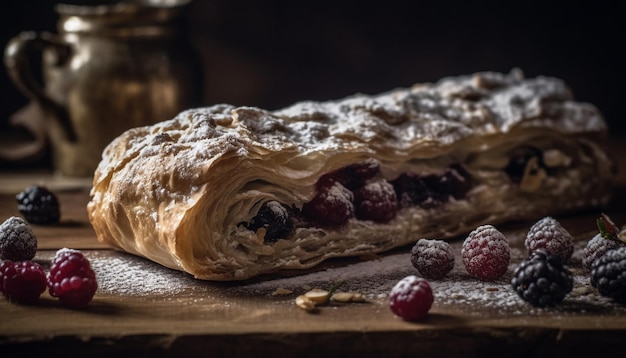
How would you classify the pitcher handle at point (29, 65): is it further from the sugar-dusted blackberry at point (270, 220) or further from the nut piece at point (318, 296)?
the nut piece at point (318, 296)

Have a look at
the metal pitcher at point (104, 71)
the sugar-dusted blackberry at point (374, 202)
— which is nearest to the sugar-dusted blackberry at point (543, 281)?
the sugar-dusted blackberry at point (374, 202)

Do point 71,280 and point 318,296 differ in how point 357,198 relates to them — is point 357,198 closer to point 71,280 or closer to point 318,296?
point 318,296

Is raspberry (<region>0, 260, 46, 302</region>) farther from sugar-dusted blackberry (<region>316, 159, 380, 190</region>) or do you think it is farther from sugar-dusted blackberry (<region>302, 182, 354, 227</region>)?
sugar-dusted blackberry (<region>316, 159, 380, 190</region>)

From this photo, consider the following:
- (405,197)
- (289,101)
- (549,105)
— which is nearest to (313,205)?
(405,197)

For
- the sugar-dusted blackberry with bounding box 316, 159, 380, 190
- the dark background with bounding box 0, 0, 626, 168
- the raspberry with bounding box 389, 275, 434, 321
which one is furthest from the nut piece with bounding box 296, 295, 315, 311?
the dark background with bounding box 0, 0, 626, 168

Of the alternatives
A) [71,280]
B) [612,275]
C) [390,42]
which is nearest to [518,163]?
[612,275]

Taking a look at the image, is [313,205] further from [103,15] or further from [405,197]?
[103,15]
